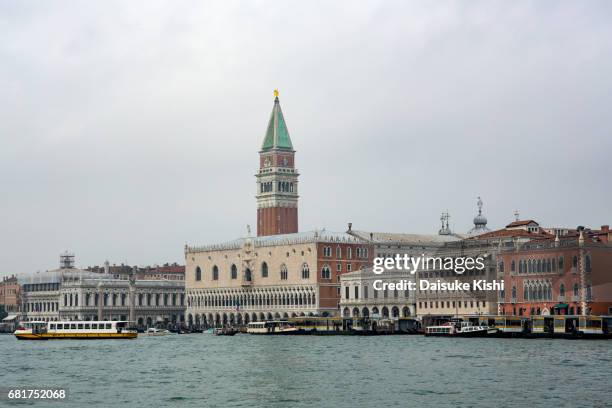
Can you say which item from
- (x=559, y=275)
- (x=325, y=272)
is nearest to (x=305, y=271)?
(x=325, y=272)

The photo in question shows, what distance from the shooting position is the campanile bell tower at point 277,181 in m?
160

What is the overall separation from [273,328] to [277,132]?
44.5m

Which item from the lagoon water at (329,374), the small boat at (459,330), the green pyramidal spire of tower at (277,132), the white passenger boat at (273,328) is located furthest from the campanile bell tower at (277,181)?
the lagoon water at (329,374)

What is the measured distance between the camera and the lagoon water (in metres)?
50.4

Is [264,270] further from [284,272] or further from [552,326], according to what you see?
[552,326]

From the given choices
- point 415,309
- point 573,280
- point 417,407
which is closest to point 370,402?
point 417,407

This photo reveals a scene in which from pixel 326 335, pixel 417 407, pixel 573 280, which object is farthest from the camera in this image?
pixel 326 335

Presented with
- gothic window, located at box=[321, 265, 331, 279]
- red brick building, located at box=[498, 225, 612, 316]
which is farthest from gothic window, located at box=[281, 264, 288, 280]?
red brick building, located at box=[498, 225, 612, 316]

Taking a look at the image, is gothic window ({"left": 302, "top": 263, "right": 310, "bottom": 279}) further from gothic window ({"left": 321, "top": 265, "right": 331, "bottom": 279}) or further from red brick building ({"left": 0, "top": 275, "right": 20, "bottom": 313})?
red brick building ({"left": 0, "top": 275, "right": 20, "bottom": 313})

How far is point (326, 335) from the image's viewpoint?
381 feet

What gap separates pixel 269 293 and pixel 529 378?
281 ft

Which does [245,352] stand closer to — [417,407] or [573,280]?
[573,280]

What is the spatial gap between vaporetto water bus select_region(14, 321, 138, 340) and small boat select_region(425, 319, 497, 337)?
27251mm

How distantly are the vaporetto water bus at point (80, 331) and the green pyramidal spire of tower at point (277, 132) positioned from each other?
5121cm
